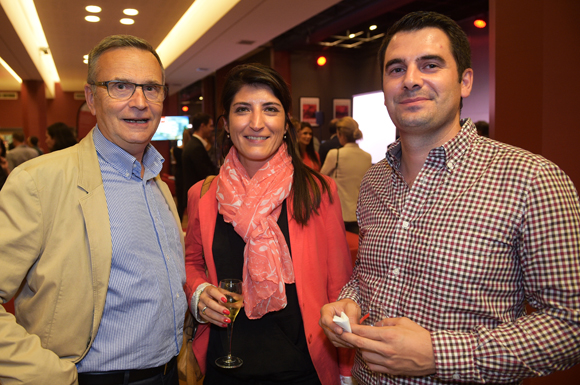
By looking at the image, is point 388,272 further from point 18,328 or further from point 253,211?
point 18,328

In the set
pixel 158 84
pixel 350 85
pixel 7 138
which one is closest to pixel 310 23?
pixel 350 85

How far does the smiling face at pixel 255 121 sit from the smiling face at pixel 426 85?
59 cm

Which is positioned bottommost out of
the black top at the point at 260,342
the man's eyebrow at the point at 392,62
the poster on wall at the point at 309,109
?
the black top at the point at 260,342

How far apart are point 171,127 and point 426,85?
9.29 m

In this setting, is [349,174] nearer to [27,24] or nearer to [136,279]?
[136,279]

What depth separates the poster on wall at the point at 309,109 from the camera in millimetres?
10367

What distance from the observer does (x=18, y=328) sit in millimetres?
1160

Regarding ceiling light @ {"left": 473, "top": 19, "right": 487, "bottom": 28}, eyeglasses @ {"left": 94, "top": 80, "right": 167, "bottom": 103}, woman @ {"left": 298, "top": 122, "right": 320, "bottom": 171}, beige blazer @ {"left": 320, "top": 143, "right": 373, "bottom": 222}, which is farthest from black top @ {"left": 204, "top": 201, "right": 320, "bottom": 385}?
ceiling light @ {"left": 473, "top": 19, "right": 487, "bottom": 28}

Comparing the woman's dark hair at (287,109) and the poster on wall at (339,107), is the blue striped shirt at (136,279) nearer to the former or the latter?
the woman's dark hair at (287,109)

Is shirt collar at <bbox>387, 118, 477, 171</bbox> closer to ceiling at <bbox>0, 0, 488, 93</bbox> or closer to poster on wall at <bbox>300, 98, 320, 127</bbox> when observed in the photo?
ceiling at <bbox>0, 0, 488, 93</bbox>

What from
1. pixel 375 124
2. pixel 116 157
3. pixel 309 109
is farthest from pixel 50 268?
pixel 309 109

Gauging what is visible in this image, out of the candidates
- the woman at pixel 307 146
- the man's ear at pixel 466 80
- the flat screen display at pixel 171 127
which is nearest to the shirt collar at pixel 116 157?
the man's ear at pixel 466 80

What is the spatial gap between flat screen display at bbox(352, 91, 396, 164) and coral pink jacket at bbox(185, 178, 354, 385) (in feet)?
19.7

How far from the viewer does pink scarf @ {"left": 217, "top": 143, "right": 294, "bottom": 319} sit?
1.61 metres
